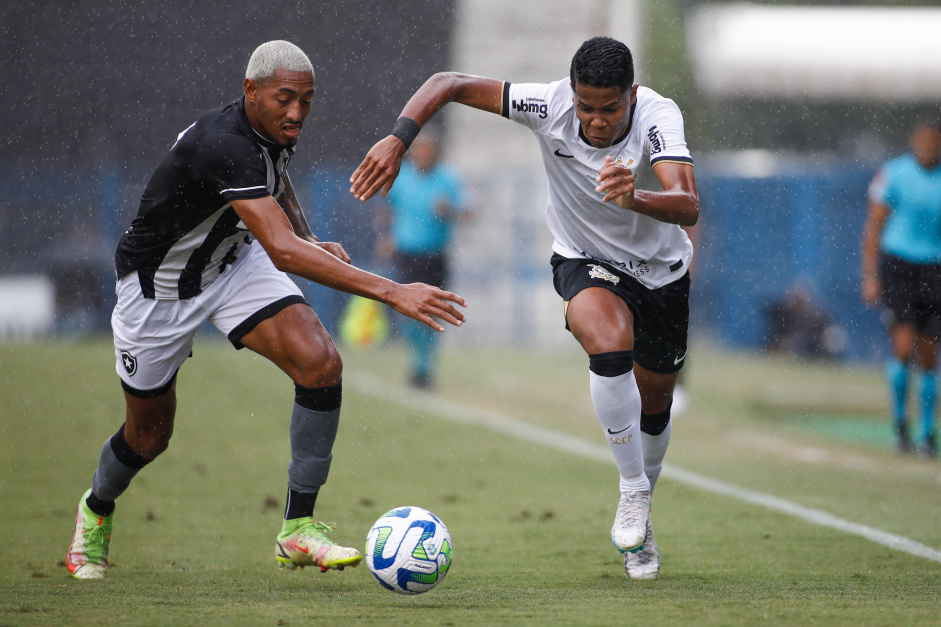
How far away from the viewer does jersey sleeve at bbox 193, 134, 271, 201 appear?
389 centimetres

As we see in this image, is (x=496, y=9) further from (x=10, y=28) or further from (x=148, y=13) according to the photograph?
(x=10, y=28)

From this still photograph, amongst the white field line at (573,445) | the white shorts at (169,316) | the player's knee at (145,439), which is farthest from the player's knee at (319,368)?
the white field line at (573,445)

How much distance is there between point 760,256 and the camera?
17.9m

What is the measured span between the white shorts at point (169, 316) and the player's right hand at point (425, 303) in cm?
86

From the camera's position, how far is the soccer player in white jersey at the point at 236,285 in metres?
3.92

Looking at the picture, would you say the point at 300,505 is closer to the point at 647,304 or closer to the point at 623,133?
the point at 647,304

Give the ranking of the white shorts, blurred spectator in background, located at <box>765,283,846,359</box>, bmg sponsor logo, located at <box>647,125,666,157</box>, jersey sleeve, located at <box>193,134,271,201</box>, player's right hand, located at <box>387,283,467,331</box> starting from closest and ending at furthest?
player's right hand, located at <box>387,283,467,331</box>, jersey sleeve, located at <box>193,134,271,201</box>, bmg sponsor logo, located at <box>647,125,666,157</box>, the white shorts, blurred spectator in background, located at <box>765,283,846,359</box>

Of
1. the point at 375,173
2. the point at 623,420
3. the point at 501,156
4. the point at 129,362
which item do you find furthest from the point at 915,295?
the point at 501,156

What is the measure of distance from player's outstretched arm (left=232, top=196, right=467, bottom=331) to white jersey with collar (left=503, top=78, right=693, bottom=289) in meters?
1.16

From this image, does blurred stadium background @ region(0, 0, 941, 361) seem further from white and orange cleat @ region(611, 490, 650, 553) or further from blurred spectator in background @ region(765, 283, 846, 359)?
white and orange cleat @ region(611, 490, 650, 553)

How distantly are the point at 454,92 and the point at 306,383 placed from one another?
4.62 ft

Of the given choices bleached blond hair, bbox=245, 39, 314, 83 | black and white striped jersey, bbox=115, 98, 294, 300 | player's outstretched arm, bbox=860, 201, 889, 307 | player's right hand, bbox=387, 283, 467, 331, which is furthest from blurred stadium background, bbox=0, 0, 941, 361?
player's right hand, bbox=387, 283, 467, 331

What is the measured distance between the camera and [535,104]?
455 cm

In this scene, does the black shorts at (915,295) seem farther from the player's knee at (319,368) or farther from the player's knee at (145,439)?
the player's knee at (145,439)
